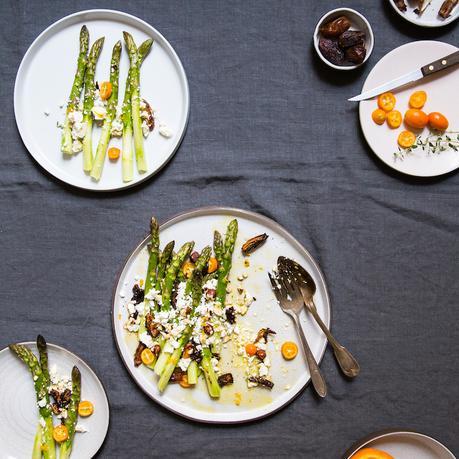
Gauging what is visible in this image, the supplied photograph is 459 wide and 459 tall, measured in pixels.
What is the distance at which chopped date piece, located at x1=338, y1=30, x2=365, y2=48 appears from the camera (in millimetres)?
1984

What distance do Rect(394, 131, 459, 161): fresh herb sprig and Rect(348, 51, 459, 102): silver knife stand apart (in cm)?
18

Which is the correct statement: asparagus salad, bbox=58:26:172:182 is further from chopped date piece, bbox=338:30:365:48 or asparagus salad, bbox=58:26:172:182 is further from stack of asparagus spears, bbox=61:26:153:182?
chopped date piece, bbox=338:30:365:48

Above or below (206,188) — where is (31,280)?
below

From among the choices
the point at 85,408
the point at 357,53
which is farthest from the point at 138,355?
the point at 357,53

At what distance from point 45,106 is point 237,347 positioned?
0.98 m

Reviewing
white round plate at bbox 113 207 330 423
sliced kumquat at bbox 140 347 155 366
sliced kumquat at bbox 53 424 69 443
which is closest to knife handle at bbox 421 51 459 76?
white round plate at bbox 113 207 330 423

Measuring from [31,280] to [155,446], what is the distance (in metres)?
0.66

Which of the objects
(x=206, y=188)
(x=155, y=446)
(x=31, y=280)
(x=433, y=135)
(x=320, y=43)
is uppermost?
(x=320, y=43)

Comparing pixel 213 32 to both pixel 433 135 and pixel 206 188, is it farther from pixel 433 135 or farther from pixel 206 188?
pixel 433 135

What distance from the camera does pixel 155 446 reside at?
2021 mm

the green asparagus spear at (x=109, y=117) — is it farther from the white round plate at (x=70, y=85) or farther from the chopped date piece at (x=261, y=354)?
the chopped date piece at (x=261, y=354)

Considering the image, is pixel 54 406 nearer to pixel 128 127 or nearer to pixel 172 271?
pixel 172 271

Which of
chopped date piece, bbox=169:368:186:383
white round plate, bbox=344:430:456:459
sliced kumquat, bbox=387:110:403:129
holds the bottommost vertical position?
white round plate, bbox=344:430:456:459

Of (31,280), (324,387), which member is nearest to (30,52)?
(31,280)
